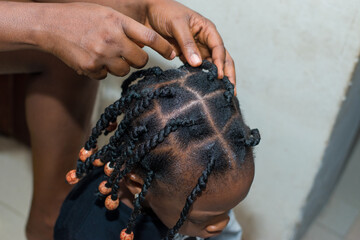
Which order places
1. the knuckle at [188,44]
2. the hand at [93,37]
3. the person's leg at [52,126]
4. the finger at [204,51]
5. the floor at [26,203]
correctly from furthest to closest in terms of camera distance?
the floor at [26,203] → the person's leg at [52,126] → the finger at [204,51] → the knuckle at [188,44] → the hand at [93,37]

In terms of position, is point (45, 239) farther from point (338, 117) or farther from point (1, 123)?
point (338, 117)

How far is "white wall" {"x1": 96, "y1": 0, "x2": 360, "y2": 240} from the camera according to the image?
98cm

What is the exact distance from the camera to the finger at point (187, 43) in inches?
30.3

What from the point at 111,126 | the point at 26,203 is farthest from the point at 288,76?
the point at 26,203

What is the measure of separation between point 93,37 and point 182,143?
0.23 meters

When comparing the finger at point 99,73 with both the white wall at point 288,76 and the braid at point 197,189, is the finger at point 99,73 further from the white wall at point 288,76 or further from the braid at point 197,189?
the white wall at point 288,76

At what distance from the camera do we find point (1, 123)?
5.49 feet

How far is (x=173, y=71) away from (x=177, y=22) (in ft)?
0.38

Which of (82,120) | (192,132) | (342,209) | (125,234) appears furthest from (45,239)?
(342,209)

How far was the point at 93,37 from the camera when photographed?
67 centimetres

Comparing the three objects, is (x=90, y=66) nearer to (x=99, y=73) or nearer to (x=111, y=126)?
(x=99, y=73)

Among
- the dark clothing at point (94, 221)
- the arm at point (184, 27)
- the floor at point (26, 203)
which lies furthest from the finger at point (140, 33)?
the floor at point (26, 203)

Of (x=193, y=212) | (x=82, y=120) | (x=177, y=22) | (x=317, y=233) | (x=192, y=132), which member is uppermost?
(x=177, y=22)

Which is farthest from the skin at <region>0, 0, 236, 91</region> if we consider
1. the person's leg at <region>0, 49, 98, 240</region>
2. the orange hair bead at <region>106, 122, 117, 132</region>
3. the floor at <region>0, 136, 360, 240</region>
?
the floor at <region>0, 136, 360, 240</region>
